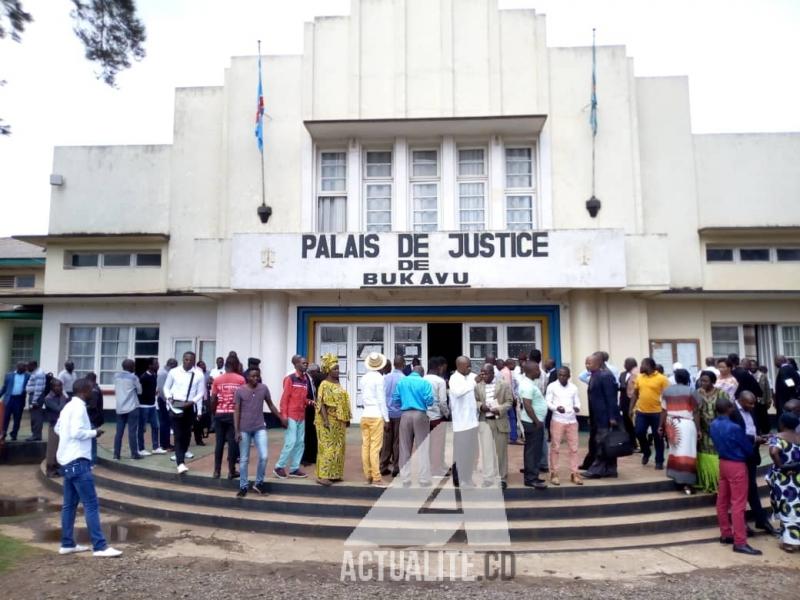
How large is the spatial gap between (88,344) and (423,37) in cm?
1201

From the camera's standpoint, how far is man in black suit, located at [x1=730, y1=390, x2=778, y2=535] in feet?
21.7

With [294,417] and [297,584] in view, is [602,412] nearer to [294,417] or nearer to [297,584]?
[294,417]

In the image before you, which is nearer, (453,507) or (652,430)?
(453,507)

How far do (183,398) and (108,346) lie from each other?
8.25 metres

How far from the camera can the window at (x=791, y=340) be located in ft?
45.4

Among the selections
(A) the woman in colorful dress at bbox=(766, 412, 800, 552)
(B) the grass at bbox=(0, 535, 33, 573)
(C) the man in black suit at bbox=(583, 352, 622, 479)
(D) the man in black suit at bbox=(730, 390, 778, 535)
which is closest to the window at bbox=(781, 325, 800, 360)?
(D) the man in black suit at bbox=(730, 390, 778, 535)

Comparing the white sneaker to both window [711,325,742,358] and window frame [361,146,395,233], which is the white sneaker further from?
window [711,325,742,358]

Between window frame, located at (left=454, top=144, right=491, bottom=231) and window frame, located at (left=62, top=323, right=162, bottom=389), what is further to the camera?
window frame, located at (left=62, top=323, right=162, bottom=389)

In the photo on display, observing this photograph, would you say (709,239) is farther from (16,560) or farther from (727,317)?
(16,560)

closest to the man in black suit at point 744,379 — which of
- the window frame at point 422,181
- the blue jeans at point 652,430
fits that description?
the blue jeans at point 652,430

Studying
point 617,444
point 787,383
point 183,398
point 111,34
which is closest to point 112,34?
point 111,34

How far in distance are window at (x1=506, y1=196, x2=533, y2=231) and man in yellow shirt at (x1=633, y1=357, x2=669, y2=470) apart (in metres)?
5.65

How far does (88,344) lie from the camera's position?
599 inches

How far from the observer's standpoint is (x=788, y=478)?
6395 mm
